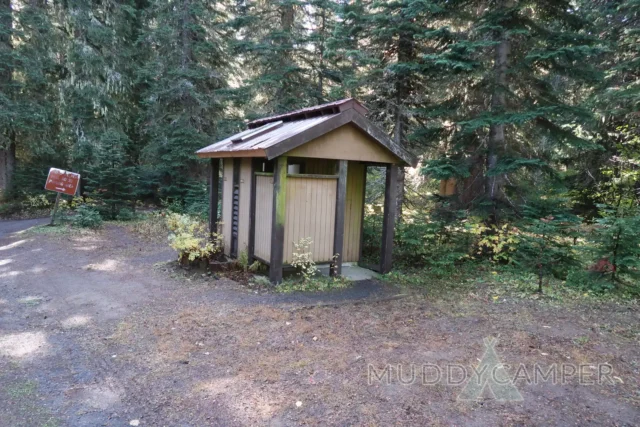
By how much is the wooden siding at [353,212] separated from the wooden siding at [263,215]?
173 cm

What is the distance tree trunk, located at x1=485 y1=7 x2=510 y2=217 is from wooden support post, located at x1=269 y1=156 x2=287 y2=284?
3939 millimetres

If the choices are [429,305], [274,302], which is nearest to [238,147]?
[274,302]

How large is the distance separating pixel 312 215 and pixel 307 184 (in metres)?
0.52

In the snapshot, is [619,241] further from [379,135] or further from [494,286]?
[379,135]

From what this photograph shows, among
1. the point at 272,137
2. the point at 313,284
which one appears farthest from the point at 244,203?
the point at 313,284

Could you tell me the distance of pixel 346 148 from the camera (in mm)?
6086

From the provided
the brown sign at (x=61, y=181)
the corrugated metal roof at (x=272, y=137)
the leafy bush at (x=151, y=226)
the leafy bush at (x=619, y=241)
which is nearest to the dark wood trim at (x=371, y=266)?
the corrugated metal roof at (x=272, y=137)

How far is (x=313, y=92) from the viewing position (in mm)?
12289

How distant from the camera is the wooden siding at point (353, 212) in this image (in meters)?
7.24

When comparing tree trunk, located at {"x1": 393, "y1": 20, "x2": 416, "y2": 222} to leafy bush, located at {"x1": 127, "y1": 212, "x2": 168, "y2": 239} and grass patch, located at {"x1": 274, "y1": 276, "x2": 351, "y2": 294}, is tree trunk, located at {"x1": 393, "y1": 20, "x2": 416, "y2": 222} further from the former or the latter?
leafy bush, located at {"x1": 127, "y1": 212, "x2": 168, "y2": 239}

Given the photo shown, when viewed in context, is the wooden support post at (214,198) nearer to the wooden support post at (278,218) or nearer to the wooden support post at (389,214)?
the wooden support post at (278,218)

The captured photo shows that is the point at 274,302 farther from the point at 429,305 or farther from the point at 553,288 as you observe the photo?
the point at 553,288

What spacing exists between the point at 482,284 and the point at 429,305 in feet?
4.92

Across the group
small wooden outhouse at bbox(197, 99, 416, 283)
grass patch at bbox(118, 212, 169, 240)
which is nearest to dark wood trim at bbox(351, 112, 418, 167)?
small wooden outhouse at bbox(197, 99, 416, 283)
